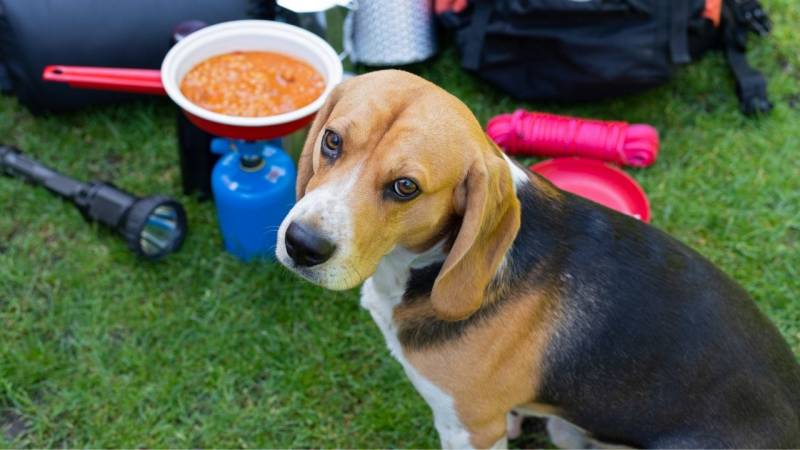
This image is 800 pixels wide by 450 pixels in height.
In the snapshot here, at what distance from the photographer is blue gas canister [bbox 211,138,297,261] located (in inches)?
188

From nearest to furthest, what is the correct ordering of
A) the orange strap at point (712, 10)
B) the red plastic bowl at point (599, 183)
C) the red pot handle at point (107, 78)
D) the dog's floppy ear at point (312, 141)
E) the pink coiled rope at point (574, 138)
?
the dog's floppy ear at point (312, 141) → the red pot handle at point (107, 78) → the red plastic bowl at point (599, 183) → the pink coiled rope at point (574, 138) → the orange strap at point (712, 10)

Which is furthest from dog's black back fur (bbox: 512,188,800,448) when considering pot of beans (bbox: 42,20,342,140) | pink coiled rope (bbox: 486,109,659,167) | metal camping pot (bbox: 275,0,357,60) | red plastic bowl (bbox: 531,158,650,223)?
metal camping pot (bbox: 275,0,357,60)

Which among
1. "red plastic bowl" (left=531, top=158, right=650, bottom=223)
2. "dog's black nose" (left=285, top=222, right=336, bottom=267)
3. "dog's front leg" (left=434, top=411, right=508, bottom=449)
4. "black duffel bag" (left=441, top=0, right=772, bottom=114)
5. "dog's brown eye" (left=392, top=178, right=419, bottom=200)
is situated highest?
"dog's brown eye" (left=392, top=178, right=419, bottom=200)

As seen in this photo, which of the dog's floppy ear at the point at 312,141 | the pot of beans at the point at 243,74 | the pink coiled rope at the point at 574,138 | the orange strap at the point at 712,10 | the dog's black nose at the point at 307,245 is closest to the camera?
the dog's black nose at the point at 307,245

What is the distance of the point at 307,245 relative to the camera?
2.89 m

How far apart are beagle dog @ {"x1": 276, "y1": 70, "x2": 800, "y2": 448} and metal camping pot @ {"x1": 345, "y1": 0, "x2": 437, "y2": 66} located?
2.71 metres

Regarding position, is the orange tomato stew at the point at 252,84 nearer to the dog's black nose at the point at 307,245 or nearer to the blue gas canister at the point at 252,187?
the blue gas canister at the point at 252,187

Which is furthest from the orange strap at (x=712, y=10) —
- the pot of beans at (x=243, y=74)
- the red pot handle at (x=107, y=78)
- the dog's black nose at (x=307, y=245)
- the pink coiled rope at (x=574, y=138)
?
the dog's black nose at (x=307, y=245)

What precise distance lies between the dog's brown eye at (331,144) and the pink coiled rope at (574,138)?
8.97 feet

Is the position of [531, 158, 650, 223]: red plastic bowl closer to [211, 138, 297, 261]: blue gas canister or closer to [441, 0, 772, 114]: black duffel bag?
[441, 0, 772, 114]: black duffel bag

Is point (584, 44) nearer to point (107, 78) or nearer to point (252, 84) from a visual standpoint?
point (252, 84)

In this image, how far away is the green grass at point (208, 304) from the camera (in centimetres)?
458

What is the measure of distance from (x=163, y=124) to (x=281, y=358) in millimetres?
1975

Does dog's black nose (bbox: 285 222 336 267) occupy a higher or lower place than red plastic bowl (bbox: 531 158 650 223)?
higher
